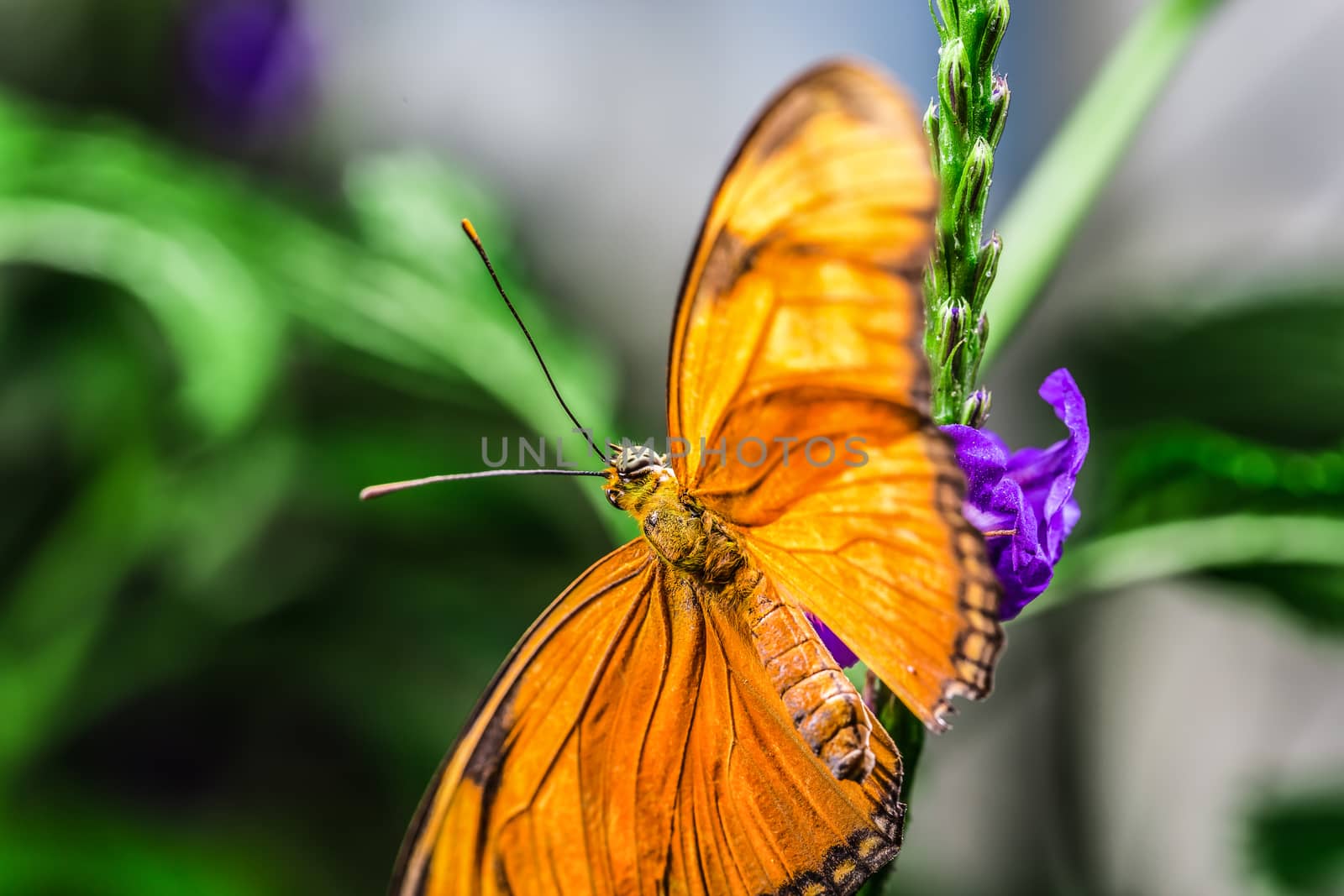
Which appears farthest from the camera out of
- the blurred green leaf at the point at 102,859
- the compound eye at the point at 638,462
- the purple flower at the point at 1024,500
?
the blurred green leaf at the point at 102,859

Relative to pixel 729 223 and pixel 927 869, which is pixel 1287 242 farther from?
pixel 729 223

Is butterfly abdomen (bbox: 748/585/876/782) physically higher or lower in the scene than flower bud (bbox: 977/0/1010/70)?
lower

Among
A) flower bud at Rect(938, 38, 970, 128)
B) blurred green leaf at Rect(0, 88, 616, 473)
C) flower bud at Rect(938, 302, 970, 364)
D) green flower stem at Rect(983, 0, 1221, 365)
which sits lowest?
flower bud at Rect(938, 302, 970, 364)

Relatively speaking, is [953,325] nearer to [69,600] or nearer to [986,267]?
[986,267]

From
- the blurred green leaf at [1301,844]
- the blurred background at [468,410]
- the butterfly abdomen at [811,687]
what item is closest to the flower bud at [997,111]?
the butterfly abdomen at [811,687]

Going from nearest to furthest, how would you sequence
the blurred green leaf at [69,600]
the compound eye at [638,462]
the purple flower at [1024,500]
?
the purple flower at [1024,500], the compound eye at [638,462], the blurred green leaf at [69,600]

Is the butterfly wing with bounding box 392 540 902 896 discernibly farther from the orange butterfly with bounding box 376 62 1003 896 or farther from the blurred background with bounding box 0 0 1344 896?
the blurred background with bounding box 0 0 1344 896

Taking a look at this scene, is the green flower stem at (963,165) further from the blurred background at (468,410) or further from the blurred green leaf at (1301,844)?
the blurred green leaf at (1301,844)

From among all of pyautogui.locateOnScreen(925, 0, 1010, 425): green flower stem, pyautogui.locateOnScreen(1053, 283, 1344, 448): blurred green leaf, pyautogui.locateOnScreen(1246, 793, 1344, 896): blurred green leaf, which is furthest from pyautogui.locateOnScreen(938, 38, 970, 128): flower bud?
pyautogui.locateOnScreen(1246, 793, 1344, 896): blurred green leaf
